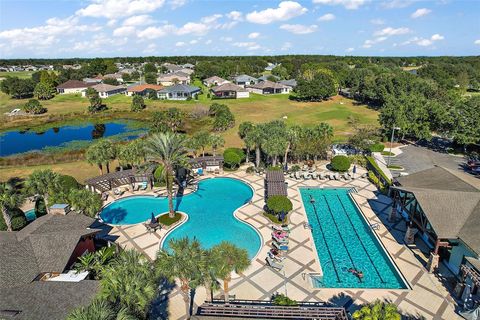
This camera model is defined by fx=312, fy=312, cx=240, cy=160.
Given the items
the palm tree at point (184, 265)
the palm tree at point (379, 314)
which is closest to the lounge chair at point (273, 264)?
the palm tree at point (184, 265)

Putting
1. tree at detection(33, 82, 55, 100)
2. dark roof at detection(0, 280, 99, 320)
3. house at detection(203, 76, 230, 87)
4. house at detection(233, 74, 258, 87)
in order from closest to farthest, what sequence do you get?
1. dark roof at detection(0, 280, 99, 320)
2. tree at detection(33, 82, 55, 100)
3. house at detection(203, 76, 230, 87)
4. house at detection(233, 74, 258, 87)

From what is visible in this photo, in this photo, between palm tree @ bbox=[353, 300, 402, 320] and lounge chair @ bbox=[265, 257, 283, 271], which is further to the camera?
lounge chair @ bbox=[265, 257, 283, 271]

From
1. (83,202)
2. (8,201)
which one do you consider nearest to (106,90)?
(8,201)

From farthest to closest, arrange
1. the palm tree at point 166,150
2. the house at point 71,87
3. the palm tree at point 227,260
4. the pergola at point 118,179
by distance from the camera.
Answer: the house at point 71,87
the pergola at point 118,179
the palm tree at point 166,150
the palm tree at point 227,260

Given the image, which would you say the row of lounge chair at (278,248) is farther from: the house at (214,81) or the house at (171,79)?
the house at (171,79)

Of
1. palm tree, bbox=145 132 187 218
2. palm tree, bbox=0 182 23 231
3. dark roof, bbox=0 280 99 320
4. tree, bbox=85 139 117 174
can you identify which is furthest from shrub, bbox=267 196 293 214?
palm tree, bbox=0 182 23 231

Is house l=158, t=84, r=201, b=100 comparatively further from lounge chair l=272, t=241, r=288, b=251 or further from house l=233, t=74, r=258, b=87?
lounge chair l=272, t=241, r=288, b=251

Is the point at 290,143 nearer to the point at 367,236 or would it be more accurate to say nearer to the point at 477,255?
the point at 367,236
